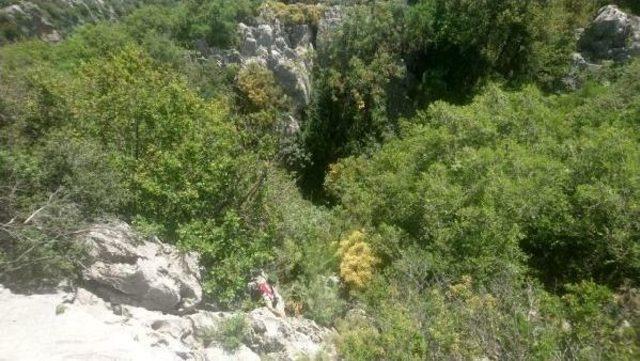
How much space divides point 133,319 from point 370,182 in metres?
9.93

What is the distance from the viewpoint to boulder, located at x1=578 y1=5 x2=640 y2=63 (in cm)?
2188

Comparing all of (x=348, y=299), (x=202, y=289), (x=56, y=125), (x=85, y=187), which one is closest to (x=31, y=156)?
(x=85, y=187)

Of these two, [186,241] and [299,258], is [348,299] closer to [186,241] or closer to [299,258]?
[299,258]

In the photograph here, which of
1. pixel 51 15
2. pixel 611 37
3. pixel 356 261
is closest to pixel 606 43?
pixel 611 37

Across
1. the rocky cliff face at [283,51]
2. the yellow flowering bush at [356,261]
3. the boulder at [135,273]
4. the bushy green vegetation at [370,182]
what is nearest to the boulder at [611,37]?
the bushy green vegetation at [370,182]

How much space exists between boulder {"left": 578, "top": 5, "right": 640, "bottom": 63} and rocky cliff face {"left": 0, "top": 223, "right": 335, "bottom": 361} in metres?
18.6

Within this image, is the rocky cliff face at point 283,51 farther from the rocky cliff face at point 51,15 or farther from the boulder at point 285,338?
the boulder at point 285,338

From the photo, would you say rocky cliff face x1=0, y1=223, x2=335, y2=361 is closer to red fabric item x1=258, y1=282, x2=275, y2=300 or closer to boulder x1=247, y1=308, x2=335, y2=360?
boulder x1=247, y1=308, x2=335, y2=360

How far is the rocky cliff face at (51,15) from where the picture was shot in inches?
886

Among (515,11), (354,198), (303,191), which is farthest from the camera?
(303,191)

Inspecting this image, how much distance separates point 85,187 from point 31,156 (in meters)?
1.57

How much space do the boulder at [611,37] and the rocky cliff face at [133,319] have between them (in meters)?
18.6

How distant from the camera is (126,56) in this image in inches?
734

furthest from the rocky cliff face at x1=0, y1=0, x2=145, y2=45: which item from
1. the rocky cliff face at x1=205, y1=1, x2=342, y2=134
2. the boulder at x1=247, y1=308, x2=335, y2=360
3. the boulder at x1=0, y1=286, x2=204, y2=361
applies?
the boulder at x1=247, y1=308, x2=335, y2=360
